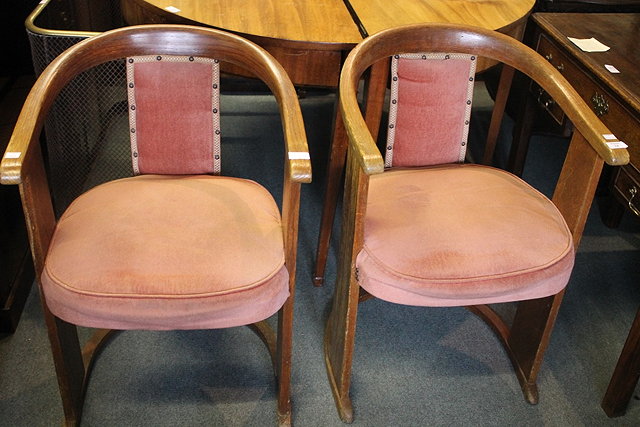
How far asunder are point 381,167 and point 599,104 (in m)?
0.75

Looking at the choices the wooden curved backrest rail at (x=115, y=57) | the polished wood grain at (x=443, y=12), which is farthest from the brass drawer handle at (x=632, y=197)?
the wooden curved backrest rail at (x=115, y=57)

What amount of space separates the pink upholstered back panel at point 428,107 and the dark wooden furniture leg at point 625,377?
0.61m

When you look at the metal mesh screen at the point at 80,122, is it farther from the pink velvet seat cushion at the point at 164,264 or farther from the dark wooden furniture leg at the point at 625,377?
the dark wooden furniture leg at the point at 625,377

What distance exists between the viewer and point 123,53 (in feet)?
5.05

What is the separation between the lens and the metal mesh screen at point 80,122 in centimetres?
182

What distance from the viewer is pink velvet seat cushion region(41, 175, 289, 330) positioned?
126cm

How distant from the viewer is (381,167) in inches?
48.8

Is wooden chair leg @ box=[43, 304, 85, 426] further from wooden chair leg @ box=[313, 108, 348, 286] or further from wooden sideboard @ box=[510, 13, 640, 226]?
wooden sideboard @ box=[510, 13, 640, 226]

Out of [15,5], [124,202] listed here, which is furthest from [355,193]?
[15,5]

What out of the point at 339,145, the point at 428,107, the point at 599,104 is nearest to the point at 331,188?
the point at 339,145

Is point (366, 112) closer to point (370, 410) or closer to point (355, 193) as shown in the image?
point (355, 193)

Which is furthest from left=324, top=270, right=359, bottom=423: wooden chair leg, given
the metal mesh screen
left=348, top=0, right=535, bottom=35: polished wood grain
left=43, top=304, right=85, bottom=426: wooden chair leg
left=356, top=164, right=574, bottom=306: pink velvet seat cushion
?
the metal mesh screen

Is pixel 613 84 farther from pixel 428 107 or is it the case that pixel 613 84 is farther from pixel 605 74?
pixel 428 107

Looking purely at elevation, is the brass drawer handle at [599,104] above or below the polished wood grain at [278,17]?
below
